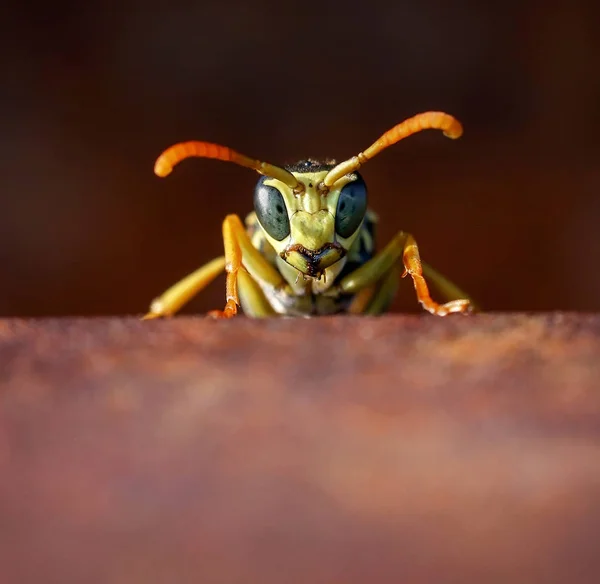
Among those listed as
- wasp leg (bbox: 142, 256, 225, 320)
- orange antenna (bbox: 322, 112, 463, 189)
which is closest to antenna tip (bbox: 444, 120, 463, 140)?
orange antenna (bbox: 322, 112, 463, 189)

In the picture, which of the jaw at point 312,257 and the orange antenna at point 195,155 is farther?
the jaw at point 312,257

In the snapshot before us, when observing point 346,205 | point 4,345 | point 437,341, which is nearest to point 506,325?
point 437,341

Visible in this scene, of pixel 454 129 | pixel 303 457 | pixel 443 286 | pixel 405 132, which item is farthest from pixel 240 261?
pixel 303 457

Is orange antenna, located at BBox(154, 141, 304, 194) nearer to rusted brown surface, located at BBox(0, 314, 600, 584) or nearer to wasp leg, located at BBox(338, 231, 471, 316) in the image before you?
wasp leg, located at BBox(338, 231, 471, 316)

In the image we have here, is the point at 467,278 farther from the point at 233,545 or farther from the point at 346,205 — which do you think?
the point at 233,545

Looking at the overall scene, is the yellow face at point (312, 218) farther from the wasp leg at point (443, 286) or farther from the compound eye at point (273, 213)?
the wasp leg at point (443, 286)

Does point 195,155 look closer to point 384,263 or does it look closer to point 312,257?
point 312,257

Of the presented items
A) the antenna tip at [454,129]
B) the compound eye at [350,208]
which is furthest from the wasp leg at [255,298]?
the antenna tip at [454,129]
